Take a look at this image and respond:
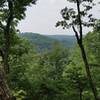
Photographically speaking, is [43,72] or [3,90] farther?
[43,72]

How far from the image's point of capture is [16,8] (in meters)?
21.3

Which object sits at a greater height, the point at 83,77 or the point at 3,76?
the point at 3,76

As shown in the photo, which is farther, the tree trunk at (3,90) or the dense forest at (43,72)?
the dense forest at (43,72)

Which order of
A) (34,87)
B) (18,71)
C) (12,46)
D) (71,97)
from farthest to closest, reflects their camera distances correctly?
1. (71,97)
2. (34,87)
3. (18,71)
4. (12,46)

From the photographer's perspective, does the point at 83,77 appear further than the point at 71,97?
No

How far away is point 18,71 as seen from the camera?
3788cm

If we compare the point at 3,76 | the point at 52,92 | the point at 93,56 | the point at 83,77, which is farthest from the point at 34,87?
the point at 3,76

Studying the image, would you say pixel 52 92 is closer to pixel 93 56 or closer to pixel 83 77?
pixel 83 77

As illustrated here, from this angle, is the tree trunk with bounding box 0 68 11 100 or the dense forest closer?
the tree trunk with bounding box 0 68 11 100

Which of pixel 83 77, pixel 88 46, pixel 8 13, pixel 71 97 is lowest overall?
pixel 71 97

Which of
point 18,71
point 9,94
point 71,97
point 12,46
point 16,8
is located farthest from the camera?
point 71,97

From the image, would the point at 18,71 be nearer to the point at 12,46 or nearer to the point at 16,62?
the point at 16,62

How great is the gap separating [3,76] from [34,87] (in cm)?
3885

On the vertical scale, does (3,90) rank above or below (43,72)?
above
